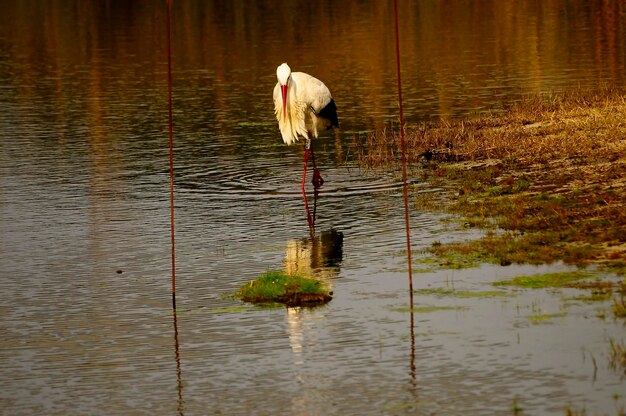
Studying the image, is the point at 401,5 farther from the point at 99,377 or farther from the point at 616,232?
the point at 99,377

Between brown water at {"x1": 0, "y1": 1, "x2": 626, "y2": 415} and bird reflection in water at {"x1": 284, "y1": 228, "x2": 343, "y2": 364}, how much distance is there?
33 mm

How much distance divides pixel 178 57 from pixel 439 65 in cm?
796

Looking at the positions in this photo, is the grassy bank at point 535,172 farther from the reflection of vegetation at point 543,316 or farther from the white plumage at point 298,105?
the reflection of vegetation at point 543,316

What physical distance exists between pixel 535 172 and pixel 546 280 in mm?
5031

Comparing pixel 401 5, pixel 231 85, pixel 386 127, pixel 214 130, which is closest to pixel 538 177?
pixel 386 127

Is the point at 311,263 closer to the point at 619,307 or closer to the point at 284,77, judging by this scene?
the point at 619,307

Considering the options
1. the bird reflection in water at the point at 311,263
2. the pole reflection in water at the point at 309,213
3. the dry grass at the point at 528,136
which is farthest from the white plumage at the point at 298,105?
the bird reflection in water at the point at 311,263

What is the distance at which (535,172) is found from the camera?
16062 mm

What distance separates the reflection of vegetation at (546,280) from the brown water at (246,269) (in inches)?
7.3

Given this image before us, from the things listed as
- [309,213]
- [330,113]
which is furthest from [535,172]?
[330,113]

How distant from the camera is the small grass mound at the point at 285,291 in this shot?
11211 mm

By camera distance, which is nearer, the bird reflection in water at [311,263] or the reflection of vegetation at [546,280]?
the bird reflection in water at [311,263]

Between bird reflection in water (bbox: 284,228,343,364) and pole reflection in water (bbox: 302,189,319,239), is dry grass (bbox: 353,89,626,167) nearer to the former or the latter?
pole reflection in water (bbox: 302,189,319,239)

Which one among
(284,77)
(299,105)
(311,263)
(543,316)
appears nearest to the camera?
(543,316)
